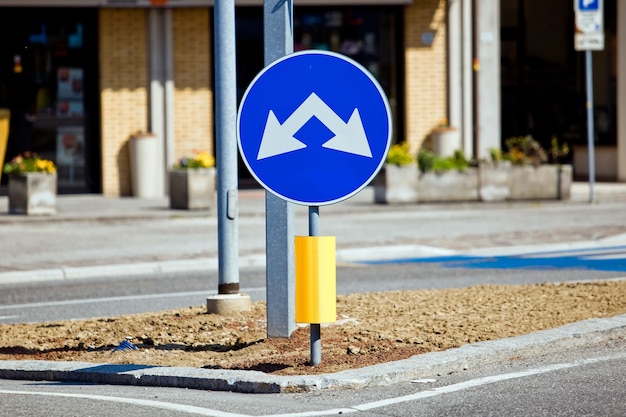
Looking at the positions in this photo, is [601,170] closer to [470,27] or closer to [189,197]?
[470,27]

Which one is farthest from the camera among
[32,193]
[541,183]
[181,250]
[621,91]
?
[621,91]

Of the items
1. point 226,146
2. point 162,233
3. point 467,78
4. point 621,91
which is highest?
point 467,78

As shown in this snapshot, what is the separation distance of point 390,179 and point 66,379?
1324 centimetres

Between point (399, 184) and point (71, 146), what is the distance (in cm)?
665

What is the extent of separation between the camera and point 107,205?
70.1 ft

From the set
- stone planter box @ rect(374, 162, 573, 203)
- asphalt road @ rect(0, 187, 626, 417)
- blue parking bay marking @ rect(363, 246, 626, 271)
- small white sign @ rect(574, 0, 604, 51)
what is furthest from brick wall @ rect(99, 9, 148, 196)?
blue parking bay marking @ rect(363, 246, 626, 271)

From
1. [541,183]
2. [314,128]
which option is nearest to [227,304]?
[314,128]

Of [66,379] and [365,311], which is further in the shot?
[365,311]

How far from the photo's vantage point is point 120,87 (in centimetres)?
2350

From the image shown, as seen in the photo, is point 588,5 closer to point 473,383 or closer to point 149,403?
point 473,383

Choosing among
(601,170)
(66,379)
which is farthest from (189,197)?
(66,379)

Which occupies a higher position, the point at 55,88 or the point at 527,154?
the point at 55,88

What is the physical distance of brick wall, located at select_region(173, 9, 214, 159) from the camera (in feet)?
78.0

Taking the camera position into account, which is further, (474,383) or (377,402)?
(474,383)
